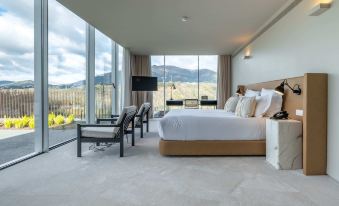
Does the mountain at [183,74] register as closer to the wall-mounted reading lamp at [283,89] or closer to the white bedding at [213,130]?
the wall-mounted reading lamp at [283,89]

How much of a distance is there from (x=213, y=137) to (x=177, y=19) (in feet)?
8.21

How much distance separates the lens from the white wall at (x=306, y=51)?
282cm

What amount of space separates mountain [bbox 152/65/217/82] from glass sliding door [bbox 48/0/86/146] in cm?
421

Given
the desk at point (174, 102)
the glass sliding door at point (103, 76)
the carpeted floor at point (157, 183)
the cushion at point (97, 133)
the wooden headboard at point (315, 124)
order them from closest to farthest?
the carpeted floor at point (157, 183) < the wooden headboard at point (315, 124) < the cushion at point (97, 133) < the glass sliding door at point (103, 76) < the desk at point (174, 102)

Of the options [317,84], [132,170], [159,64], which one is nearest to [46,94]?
[132,170]

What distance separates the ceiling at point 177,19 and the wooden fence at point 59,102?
5.11 ft

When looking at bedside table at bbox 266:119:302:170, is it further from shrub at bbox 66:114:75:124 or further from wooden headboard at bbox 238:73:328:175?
shrub at bbox 66:114:75:124

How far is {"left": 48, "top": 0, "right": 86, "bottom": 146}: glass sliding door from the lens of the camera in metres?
4.43

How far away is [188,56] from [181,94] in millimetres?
1548

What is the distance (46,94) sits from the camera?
409 cm

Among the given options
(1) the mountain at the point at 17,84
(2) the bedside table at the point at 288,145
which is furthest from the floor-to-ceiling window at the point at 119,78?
(2) the bedside table at the point at 288,145

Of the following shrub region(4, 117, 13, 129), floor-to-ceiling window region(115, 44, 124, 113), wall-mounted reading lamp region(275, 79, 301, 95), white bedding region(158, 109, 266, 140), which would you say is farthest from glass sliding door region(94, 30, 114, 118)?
wall-mounted reading lamp region(275, 79, 301, 95)

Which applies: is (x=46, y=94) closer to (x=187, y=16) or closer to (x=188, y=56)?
(x=187, y=16)

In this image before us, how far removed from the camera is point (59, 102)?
4.80 m
